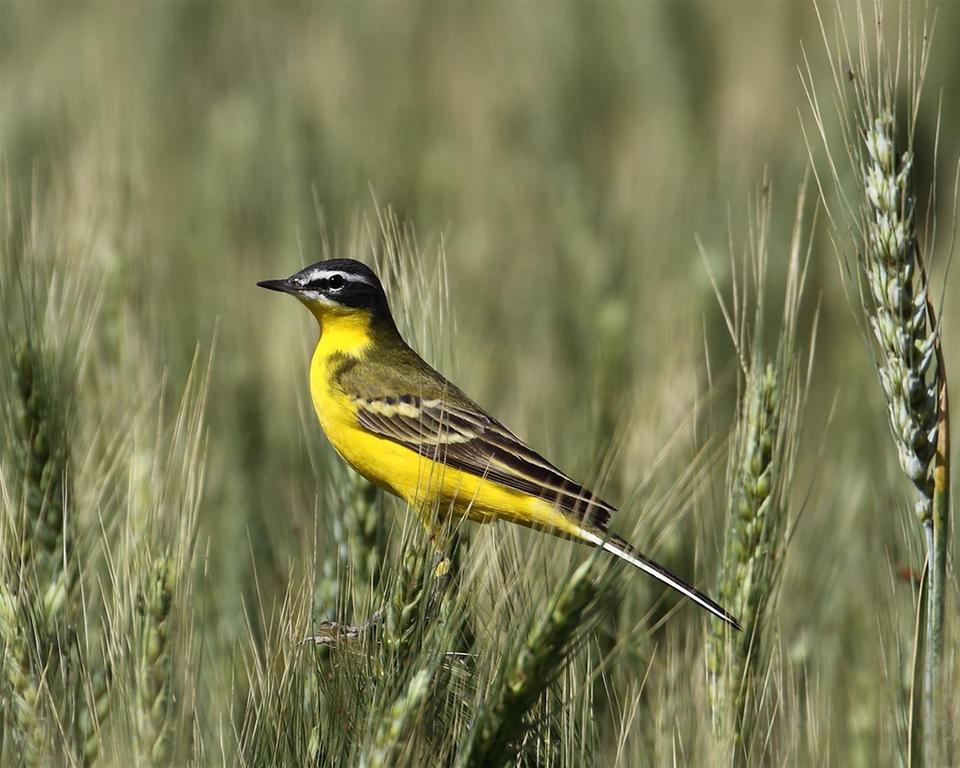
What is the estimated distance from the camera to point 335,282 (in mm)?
4156

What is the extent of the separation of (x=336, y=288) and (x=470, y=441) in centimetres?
72

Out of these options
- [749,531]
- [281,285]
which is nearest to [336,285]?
[281,285]

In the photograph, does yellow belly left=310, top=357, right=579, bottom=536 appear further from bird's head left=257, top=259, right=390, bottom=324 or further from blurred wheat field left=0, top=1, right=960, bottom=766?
bird's head left=257, top=259, right=390, bottom=324

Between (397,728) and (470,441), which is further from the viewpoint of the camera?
(470,441)

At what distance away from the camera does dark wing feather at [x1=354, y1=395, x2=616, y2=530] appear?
372 centimetres

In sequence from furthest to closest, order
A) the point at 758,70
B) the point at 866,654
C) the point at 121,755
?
1. the point at 758,70
2. the point at 866,654
3. the point at 121,755

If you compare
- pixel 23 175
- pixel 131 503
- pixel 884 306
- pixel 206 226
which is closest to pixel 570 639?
pixel 884 306

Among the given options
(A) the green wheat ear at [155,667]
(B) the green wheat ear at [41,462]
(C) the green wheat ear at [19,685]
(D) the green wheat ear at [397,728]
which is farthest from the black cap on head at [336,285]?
(D) the green wheat ear at [397,728]

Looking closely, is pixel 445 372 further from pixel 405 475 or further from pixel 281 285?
pixel 281 285

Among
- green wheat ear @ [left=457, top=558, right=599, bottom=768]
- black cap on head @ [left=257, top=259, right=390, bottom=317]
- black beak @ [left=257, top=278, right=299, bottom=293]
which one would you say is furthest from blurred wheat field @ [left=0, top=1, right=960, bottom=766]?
black beak @ [left=257, top=278, right=299, bottom=293]

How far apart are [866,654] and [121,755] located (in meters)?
2.34

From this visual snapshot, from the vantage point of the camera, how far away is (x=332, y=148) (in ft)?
23.7

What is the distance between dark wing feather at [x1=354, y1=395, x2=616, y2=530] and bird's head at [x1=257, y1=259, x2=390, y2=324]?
14.6 inches

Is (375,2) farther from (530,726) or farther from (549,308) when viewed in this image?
(530,726)
